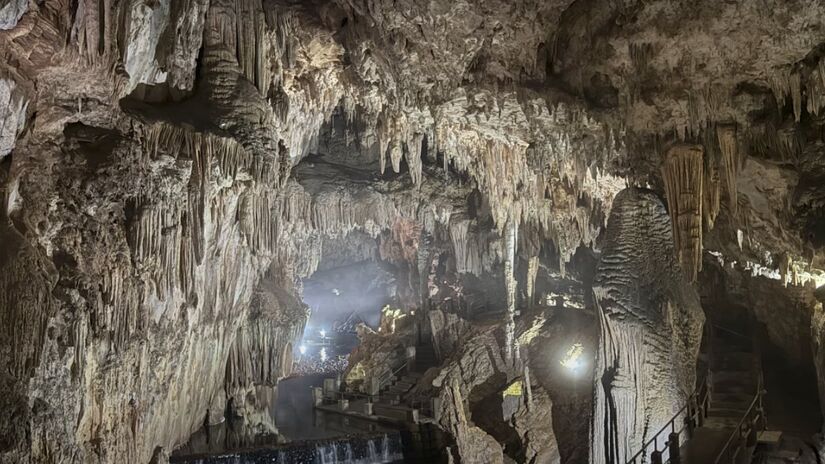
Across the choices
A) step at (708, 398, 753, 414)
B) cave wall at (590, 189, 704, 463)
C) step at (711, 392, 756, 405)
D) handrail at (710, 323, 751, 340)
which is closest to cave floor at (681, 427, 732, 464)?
cave wall at (590, 189, 704, 463)

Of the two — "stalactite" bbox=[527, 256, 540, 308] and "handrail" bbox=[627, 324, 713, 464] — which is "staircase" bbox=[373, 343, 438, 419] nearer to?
"stalactite" bbox=[527, 256, 540, 308]

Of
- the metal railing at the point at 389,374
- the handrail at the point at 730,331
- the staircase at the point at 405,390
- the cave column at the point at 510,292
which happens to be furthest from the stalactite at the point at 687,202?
the metal railing at the point at 389,374

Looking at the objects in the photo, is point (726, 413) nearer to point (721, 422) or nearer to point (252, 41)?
point (721, 422)

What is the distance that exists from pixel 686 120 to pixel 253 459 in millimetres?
8730

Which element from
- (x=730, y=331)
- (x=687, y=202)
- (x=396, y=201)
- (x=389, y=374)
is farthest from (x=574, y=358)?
(x=389, y=374)

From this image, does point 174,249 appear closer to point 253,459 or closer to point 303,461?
point 253,459

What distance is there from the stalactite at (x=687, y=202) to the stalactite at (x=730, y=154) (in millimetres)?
378

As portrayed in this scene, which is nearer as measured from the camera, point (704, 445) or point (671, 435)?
point (671, 435)

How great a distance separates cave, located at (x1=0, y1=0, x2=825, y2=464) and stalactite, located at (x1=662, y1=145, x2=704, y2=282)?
4cm

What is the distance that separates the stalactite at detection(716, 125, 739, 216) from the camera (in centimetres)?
833

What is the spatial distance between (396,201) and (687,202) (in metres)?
7.69

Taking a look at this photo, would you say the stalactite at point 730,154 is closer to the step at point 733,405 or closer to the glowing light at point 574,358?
the step at point 733,405

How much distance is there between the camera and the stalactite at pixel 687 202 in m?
8.71

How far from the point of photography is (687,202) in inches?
346
